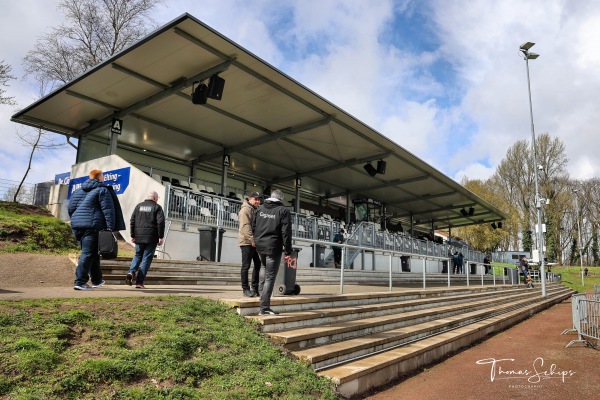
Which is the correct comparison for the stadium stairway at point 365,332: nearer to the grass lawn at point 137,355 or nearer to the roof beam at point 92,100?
the grass lawn at point 137,355

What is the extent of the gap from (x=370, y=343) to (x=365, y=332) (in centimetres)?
56

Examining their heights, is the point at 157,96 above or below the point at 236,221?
above

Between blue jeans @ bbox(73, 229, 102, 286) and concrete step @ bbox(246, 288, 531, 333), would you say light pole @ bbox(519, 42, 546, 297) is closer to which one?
concrete step @ bbox(246, 288, 531, 333)

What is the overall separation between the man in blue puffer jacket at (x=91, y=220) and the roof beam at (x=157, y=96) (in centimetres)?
647

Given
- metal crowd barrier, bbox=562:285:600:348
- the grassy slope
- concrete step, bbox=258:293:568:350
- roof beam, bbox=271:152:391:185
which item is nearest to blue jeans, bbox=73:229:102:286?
concrete step, bbox=258:293:568:350

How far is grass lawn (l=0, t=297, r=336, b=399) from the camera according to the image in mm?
3068

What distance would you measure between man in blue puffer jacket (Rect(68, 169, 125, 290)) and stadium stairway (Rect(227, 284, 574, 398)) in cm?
232

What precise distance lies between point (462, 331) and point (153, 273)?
251 inches

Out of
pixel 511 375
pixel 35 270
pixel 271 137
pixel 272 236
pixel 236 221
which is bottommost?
pixel 511 375

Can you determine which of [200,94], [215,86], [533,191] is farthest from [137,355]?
[533,191]

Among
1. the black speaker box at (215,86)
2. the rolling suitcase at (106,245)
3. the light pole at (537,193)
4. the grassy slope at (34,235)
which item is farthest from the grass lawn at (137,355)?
the light pole at (537,193)

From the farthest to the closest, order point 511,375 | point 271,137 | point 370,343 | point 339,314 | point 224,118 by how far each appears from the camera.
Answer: point 271,137, point 224,118, point 339,314, point 511,375, point 370,343

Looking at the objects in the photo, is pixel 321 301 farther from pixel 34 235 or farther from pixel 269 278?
pixel 34 235

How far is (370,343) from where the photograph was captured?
5.76 meters
